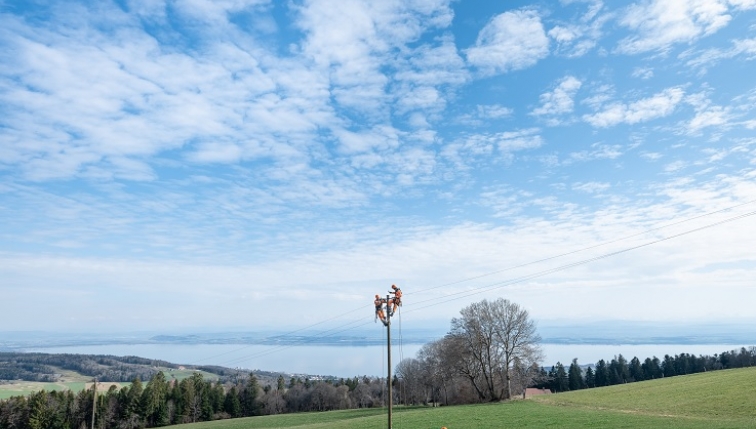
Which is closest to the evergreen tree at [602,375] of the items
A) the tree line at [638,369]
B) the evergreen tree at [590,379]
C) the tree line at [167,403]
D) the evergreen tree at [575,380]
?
the tree line at [638,369]

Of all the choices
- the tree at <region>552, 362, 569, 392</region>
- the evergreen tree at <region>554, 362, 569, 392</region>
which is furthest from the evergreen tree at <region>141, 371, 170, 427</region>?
the evergreen tree at <region>554, 362, 569, 392</region>

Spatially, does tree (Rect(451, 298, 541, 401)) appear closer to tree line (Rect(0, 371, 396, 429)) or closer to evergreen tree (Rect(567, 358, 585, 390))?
tree line (Rect(0, 371, 396, 429))

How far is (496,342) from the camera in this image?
5209 centimetres

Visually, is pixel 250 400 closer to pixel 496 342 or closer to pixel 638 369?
pixel 496 342

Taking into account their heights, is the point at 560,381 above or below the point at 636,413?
below

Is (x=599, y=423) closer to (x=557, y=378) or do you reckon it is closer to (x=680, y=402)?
(x=680, y=402)

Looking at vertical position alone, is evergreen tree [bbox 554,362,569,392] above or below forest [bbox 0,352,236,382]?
above

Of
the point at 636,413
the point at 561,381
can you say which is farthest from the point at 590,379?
the point at 636,413

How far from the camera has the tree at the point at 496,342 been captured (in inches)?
2016

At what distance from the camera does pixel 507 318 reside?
51.8 m

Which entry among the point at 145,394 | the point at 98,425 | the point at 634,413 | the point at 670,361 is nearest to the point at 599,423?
the point at 634,413

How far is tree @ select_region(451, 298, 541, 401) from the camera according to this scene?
51.2 metres

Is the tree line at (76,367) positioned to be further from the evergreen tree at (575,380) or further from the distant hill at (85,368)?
the evergreen tree at (575,380)

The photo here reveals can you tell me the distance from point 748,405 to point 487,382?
2808 cm
